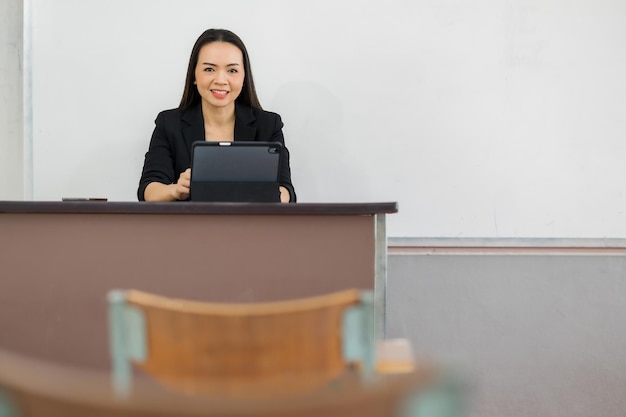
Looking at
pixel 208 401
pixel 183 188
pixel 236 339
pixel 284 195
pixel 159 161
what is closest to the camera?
pixel 208 401

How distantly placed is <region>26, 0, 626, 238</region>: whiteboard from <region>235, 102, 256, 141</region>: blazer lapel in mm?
194

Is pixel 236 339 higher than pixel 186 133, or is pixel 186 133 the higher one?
pixel 186 133

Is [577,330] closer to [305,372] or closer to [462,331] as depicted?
[462,331]

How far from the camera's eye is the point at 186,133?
290 centimetres

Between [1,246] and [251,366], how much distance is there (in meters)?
1.23

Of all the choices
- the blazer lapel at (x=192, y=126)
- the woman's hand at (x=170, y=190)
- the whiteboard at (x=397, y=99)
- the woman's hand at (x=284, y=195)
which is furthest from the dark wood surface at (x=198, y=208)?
the whiteboard at (x=397, y=99)

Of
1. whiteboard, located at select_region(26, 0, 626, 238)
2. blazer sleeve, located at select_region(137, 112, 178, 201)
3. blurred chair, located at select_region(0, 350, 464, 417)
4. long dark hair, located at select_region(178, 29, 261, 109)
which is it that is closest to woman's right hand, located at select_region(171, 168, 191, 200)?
blazer sleeve, located at select_region(137, 112, 178, 201)

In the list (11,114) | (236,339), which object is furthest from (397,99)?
(236,339)

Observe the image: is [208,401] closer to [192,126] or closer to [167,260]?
[167,260]

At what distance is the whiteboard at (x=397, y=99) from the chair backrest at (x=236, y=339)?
203cm

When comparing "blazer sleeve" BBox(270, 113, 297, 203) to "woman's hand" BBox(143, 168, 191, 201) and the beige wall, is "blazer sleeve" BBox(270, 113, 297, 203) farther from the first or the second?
the beige wall

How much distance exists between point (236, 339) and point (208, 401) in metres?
0.37

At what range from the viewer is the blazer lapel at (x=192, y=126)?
9.52 feet

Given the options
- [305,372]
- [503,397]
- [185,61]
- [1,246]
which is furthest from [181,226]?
[503,397]
